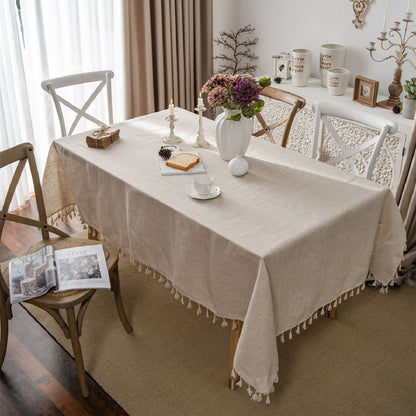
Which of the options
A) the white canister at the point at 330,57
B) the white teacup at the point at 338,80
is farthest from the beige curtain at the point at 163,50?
the white teacup at the point at 338,80

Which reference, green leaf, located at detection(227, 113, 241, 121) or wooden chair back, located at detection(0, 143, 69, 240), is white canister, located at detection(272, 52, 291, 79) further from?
wooden chair back, located at detection(0, 143, 69, 240)

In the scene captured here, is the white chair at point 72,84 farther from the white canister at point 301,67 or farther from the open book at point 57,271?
the white canister at point 301,67

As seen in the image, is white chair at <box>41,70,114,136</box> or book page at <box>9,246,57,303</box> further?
white chair at <box>41,70,114,136</box>

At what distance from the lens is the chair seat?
189cm

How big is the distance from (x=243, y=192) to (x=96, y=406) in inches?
40.6

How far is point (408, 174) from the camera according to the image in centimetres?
263

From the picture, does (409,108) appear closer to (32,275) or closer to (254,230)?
(254,230)

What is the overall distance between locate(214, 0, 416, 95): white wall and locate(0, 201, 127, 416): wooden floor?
2483 mm

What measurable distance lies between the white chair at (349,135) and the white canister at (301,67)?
0.47 metres

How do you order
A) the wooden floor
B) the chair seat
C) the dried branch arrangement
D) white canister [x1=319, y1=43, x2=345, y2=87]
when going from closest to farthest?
1. the chair seat
2. the wooden floor
3. white canister [x1=319, y1=43, x2=345, y2=87]
4. the dried branch arrangement

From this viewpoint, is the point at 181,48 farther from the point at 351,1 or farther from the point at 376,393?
the point at 376,393

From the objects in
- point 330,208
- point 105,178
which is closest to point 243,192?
point 330,208

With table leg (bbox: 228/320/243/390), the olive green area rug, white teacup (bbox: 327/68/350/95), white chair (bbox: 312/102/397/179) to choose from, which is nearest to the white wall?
white teacup (bbox: 327/68/350/95)

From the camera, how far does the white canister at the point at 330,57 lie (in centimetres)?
330
